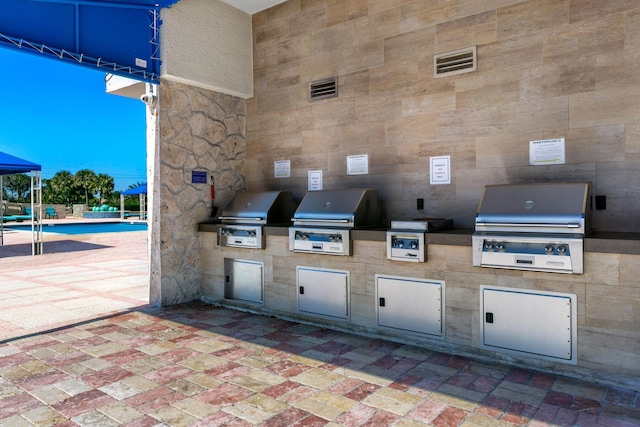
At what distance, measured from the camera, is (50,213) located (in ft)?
84.6

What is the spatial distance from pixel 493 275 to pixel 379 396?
1276 millimetres

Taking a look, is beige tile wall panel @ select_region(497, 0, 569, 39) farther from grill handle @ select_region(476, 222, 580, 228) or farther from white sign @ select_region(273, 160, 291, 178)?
Result: white sign @ select_region(273, 160, 291, 178)

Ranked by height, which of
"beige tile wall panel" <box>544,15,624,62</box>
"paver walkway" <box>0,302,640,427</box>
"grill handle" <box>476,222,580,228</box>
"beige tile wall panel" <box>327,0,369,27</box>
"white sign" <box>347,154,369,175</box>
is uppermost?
"beige tile wall panel" <box>327,0,369,27</box>

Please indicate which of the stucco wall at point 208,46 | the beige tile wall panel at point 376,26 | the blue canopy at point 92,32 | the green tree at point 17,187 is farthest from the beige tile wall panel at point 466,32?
the green tree at point 17,187

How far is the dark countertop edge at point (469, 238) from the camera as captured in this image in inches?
102

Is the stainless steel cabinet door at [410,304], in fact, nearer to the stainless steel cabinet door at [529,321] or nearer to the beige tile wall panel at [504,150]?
the stainless steel cabinet door at [529,321]

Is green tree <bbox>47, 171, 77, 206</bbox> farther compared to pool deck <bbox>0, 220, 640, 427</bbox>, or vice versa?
green tree <bbox>47, 171, 77, 206</bbox>

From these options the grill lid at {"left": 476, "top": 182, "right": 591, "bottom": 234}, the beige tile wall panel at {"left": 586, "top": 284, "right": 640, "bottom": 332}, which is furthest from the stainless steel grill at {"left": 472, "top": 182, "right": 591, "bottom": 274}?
the beige tile wall panel at {"left": 586, "top": 284, "right": 640, "bottom": 332}

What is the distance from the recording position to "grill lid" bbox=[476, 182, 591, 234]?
2818mm

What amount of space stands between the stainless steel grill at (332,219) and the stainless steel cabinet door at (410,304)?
0.51 m

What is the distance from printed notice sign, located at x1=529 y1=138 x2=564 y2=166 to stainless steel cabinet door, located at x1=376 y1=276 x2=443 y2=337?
133cm

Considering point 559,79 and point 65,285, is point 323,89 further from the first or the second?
point 65,285

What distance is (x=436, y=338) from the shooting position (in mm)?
3385

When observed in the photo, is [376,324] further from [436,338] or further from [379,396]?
[379,396]
